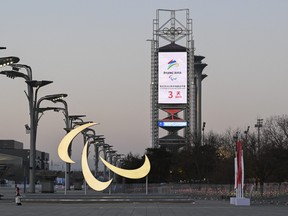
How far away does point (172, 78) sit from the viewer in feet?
578

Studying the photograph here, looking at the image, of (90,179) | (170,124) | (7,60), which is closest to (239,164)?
(90,179)

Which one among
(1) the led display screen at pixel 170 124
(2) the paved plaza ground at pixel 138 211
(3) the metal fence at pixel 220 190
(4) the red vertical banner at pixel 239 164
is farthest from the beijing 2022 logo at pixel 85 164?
(1) the led display screen at pixel 170 124

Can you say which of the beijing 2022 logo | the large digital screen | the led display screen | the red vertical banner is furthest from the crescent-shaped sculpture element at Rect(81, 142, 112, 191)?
the led display screen

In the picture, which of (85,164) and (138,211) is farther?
(85,164)

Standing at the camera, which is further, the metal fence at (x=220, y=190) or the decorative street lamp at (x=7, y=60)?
the metal fence at (x=220, y=190)

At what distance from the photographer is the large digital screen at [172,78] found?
176 meters

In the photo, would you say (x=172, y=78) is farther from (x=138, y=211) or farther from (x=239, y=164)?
(x=138, y=211)

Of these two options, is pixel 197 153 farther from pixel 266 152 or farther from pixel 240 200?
pixel 240 200

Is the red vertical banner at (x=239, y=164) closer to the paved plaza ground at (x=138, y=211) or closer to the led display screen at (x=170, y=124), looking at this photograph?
the paved plaza ground at (x=138, y=211)

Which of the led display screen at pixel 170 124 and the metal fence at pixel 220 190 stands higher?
the led display screen at pixel 170 124

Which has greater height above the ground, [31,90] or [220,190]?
[31,90]

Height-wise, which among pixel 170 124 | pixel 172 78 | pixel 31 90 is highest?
pixel 172 78

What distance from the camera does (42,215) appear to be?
3425 centimetres

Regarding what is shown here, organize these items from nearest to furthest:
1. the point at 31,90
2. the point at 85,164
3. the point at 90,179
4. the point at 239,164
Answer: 1. the point at 239,164
2. the point at 85,164
3. the point at 90,179
4. the point at 31,90
